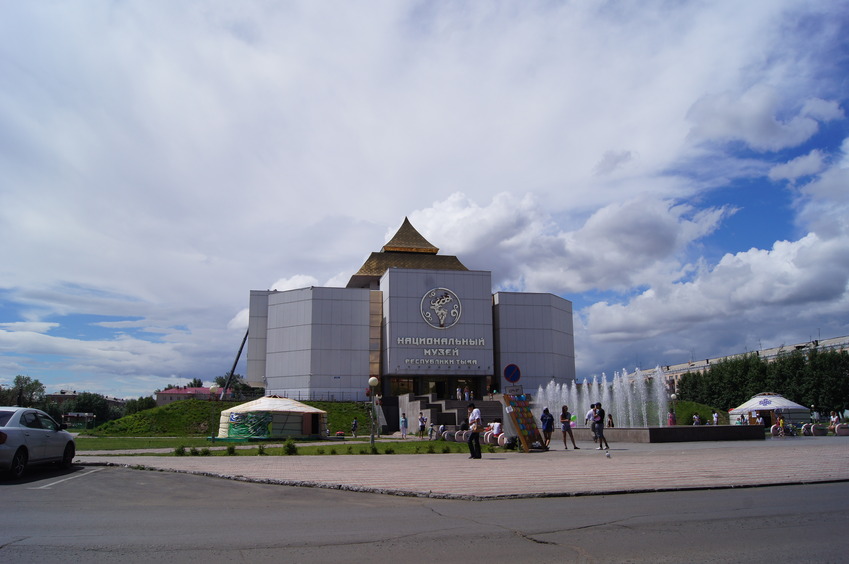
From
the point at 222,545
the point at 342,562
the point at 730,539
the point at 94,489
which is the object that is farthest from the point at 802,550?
the point at 94,489

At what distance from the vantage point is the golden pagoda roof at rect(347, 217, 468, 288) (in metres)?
74.2

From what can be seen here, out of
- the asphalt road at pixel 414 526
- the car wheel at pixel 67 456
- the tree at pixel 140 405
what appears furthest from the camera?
the tree at pixel 140 405

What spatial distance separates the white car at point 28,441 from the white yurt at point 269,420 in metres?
22.5

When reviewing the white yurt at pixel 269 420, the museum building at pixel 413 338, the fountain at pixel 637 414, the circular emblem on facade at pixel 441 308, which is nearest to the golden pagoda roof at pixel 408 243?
the museum building at pixel 413 338

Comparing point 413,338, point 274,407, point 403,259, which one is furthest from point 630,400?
point 403,259

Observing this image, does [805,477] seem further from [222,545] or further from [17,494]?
[17,494]

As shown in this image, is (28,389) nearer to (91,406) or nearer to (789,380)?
(91,406)

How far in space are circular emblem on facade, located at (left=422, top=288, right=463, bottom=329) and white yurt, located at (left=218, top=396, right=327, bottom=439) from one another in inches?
915

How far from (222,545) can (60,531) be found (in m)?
2.42

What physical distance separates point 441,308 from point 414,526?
5481 centimetres

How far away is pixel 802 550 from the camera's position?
22.2 ft

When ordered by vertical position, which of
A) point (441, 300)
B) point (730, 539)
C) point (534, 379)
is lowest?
point (730, 539)

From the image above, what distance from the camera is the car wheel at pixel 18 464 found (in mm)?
13062

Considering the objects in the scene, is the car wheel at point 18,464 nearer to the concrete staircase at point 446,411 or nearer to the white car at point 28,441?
the white car at point 28,441
